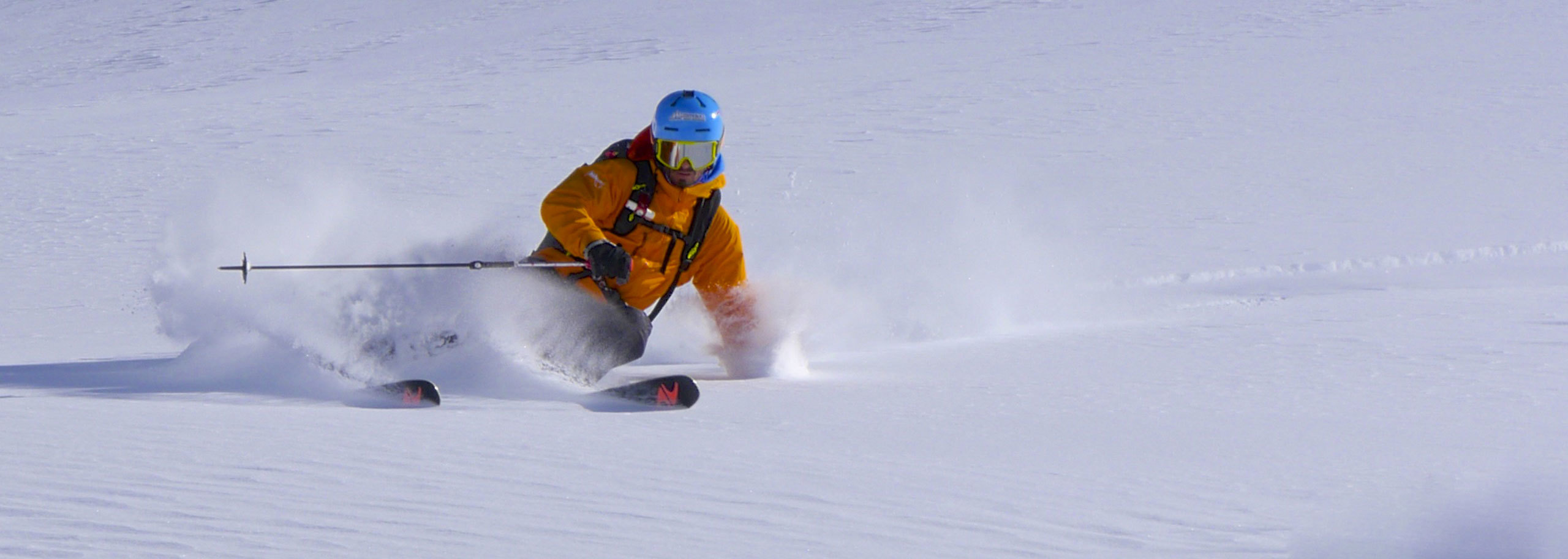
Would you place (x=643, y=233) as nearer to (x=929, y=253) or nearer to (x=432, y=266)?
(x=432, y=266)

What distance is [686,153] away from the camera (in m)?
5.79

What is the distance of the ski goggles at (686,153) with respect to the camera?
578 centimetres

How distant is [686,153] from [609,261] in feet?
1.87

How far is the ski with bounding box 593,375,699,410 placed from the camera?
500 centimetres

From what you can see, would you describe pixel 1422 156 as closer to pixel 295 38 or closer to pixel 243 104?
pixel 243 104

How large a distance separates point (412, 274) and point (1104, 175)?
30.3ft

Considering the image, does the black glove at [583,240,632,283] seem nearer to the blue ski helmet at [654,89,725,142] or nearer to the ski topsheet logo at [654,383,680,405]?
the blue ski helmet at [654,89,725,142]

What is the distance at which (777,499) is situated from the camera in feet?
11.7

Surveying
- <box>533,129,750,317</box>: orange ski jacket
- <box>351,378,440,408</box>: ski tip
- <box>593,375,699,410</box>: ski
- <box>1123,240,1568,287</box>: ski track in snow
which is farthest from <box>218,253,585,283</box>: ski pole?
<box>1123,240,1568,287</box>: ski track in snow

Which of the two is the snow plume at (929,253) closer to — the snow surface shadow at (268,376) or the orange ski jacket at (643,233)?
the orange ski jacket at (643,233)

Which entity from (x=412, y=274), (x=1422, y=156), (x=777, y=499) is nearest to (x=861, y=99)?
(x=1422, y=156)

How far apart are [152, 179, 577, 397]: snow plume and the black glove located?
1.40 ft

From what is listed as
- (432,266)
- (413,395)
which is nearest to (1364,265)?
(432,266)

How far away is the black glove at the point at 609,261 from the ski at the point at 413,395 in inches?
33.1
